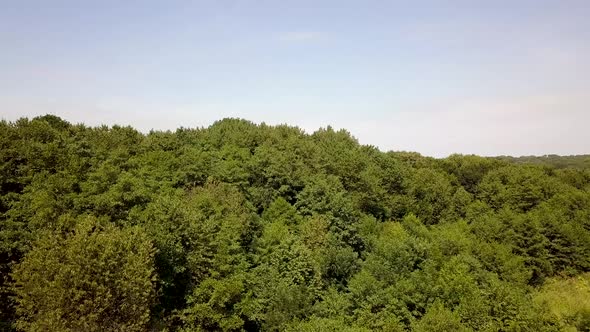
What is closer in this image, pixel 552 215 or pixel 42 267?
pixel 42 267

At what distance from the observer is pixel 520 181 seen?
97250 mm

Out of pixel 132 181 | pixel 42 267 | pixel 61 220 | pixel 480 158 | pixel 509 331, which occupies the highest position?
pixel 480 158

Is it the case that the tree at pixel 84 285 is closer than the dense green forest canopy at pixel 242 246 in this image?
Yes

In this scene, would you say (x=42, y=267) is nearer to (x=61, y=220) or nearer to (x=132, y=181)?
(x=61, y=220)

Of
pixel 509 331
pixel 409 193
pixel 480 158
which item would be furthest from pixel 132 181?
pixel 480 158

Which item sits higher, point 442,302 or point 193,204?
point 193,204

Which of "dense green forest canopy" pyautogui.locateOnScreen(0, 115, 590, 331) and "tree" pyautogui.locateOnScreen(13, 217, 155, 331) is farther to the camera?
"dense green forest canopy" pyautogui.locateOnScreen(0, 115, 590, 331)

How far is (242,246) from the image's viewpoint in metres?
53.1

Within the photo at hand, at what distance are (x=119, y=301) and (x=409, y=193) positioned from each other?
2566 inches

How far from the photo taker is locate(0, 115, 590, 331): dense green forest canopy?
28578 mm

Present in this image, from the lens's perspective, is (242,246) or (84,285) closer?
(84,285)

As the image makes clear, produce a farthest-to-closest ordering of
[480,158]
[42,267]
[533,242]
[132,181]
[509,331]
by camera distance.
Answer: [480,158], [533,242], [132,181], [509,331], [42,267]

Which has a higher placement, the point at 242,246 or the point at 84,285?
the point at 242,246

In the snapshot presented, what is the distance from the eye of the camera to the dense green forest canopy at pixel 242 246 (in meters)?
28.6
